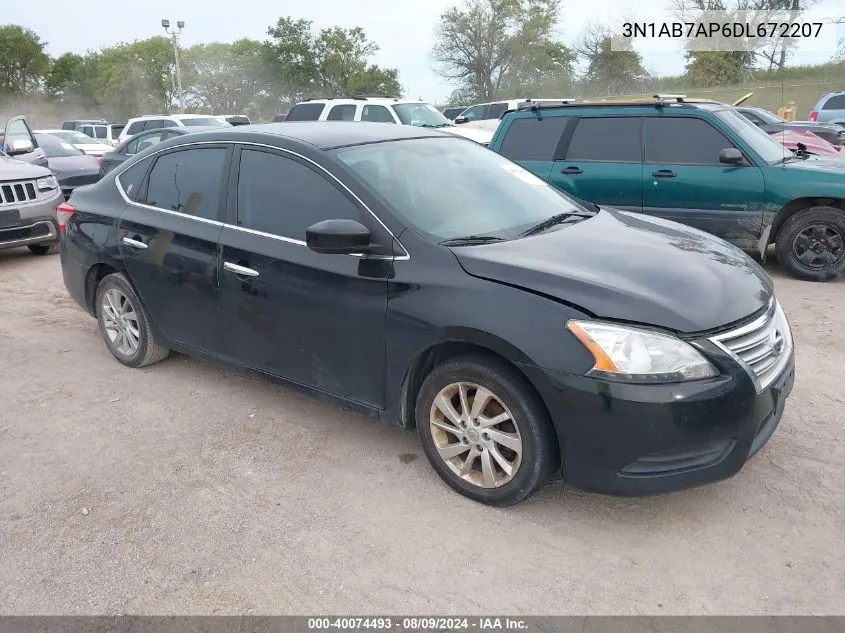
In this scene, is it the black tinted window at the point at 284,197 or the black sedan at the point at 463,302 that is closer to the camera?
the black sedan at the point at 463,302

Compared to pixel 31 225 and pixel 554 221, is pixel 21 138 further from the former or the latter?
pixel 554 221

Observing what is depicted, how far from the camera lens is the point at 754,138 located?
24.1 ft

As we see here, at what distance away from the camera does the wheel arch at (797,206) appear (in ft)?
22.8

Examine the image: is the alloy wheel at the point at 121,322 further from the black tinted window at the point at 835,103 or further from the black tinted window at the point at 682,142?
the black tinted window at the point at 835,103

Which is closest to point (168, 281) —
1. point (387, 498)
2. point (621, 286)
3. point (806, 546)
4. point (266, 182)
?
point (266, 182)

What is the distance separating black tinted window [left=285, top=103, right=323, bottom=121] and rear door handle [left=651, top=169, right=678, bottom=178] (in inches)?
347

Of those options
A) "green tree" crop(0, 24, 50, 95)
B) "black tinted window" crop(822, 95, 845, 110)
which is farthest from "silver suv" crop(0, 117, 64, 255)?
"green tree" crop(0, 24, 50, 95)

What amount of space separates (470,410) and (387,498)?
0.60m

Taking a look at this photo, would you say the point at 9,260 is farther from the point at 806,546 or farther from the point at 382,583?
the point at 806,546

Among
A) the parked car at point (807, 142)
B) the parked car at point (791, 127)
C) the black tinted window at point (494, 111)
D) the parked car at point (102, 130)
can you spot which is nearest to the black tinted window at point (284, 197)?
the parked car at point (807, 142)

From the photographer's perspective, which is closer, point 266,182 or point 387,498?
point 387,498

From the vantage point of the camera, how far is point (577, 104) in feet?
26.2

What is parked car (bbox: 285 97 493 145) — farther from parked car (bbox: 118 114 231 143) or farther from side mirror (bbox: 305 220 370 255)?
side mirror (bbox: 305 220 370 255)

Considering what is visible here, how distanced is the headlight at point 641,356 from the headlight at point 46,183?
8365mm
